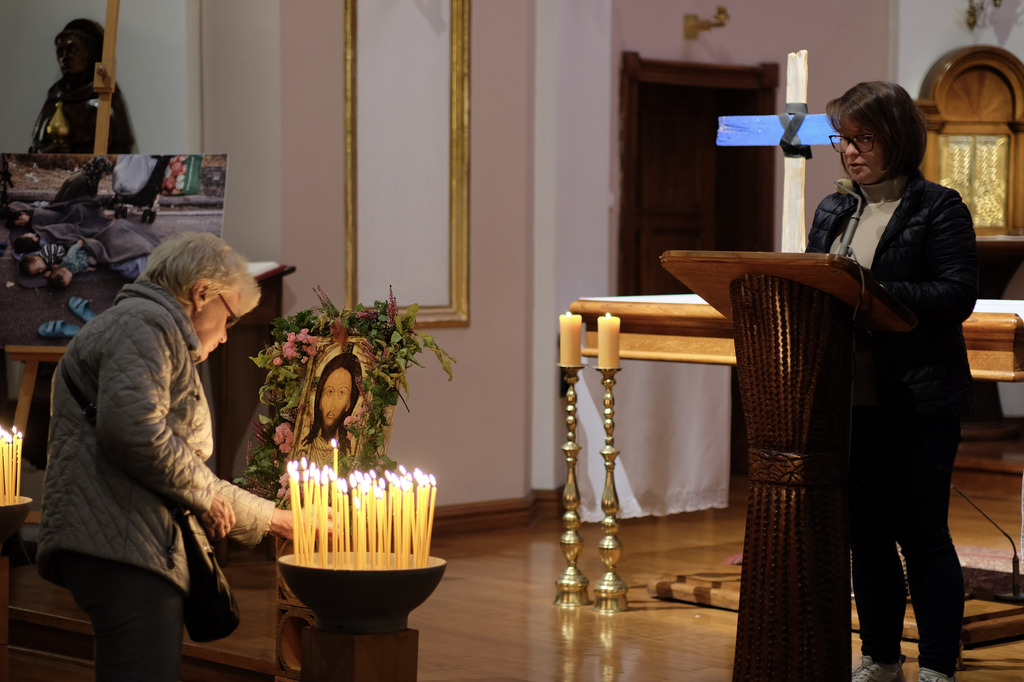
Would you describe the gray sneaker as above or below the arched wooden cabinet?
below

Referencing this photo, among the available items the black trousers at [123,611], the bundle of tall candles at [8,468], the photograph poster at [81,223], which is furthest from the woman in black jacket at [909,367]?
the photograph poster at [81,223]

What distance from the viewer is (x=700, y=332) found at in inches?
163

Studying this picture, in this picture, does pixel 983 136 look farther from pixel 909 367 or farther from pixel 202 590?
pixel 202 590

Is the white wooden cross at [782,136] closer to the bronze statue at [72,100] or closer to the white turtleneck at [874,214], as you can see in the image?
the white turtleneck at [874,214]

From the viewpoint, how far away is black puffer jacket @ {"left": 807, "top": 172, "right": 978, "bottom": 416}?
2.87 meters

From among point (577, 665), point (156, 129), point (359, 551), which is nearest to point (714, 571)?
point (577, 665)

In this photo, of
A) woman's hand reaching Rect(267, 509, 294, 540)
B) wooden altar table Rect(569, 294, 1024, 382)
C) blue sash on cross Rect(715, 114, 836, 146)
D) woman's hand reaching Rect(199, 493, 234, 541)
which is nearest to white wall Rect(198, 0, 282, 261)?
wooden altar table Rect(569, 294, 1024, 382)

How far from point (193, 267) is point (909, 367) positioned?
156cm

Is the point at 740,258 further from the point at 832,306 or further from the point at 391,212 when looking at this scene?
the point at 391,212

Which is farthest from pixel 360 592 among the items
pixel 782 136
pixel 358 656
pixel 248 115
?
pixel 248 115

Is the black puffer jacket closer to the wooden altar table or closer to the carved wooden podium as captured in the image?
the carved wooden podium

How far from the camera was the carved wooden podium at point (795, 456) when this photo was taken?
2627 millimetres

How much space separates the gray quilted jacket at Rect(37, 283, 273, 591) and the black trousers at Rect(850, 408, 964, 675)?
151 cm

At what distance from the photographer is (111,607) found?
2391 mm
